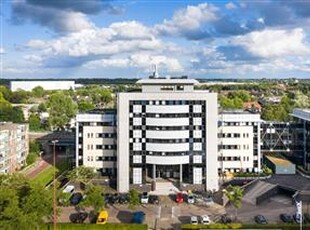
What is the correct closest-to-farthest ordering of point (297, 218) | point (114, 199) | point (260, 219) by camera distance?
point (297, 218), point (260, 219), point (114, 199)

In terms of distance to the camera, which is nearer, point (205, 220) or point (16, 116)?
point (205, 220)

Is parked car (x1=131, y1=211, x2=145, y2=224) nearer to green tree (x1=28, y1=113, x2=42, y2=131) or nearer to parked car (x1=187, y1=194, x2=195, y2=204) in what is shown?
parked car (x1=187, y1=194, x2=195, y2=204)

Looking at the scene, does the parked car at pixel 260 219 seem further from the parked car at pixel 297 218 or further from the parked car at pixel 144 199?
the parked car at pixel 144 199

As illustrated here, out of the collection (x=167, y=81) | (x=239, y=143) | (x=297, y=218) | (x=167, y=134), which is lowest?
(x=297, y=218)

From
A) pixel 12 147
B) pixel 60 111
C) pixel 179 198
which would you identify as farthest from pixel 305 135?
pixel 60 111

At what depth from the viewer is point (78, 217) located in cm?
5747

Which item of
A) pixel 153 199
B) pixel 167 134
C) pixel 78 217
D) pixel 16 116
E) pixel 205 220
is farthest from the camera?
pixel 16 116

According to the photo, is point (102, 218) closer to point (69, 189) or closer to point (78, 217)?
point (78, 217)

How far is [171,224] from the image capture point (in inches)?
2219

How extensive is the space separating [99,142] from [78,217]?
2337 cm

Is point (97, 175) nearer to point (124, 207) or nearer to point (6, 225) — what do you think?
point (124, 207)

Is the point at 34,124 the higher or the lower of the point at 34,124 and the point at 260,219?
the higher

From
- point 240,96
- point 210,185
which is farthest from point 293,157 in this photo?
point 240,96

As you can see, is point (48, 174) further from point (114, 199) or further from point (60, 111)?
point (60, 111)
